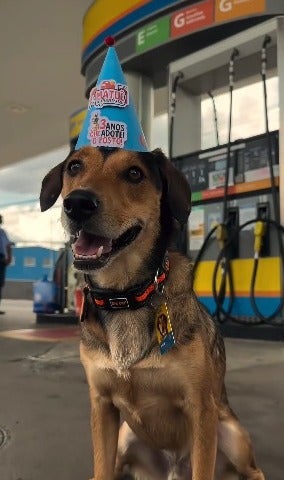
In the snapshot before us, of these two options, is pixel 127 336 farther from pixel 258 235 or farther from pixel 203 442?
pixel 258 235

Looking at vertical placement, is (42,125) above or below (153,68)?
above

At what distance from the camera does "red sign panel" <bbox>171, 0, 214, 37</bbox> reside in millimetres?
4707

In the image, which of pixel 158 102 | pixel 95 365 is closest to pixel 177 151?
pixel 158 102

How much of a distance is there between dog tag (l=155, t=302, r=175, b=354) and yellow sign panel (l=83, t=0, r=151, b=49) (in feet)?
14.9

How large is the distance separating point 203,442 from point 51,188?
1.01 m

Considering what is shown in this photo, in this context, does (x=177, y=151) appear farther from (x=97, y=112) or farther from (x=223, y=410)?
(x=223, y=410)

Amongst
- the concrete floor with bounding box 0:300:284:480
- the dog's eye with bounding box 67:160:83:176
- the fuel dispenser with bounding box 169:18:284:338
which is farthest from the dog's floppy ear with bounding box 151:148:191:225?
the fuel dispenser with bounding box 169:18:284:338

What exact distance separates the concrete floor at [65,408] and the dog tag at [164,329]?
22.3 inches

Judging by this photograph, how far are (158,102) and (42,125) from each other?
125 inches

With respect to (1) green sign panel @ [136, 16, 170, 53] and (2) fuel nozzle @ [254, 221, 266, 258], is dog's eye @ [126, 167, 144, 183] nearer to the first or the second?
(2) fuel nozzle @ [254, 221, 266, 258]

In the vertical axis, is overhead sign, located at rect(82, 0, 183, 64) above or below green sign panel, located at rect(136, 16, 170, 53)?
above

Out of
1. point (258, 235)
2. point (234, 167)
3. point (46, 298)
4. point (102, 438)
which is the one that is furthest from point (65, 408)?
point (46, 298)

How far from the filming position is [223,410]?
161cm

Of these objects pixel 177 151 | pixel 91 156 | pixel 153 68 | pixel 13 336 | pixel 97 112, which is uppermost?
pixel 153 68
